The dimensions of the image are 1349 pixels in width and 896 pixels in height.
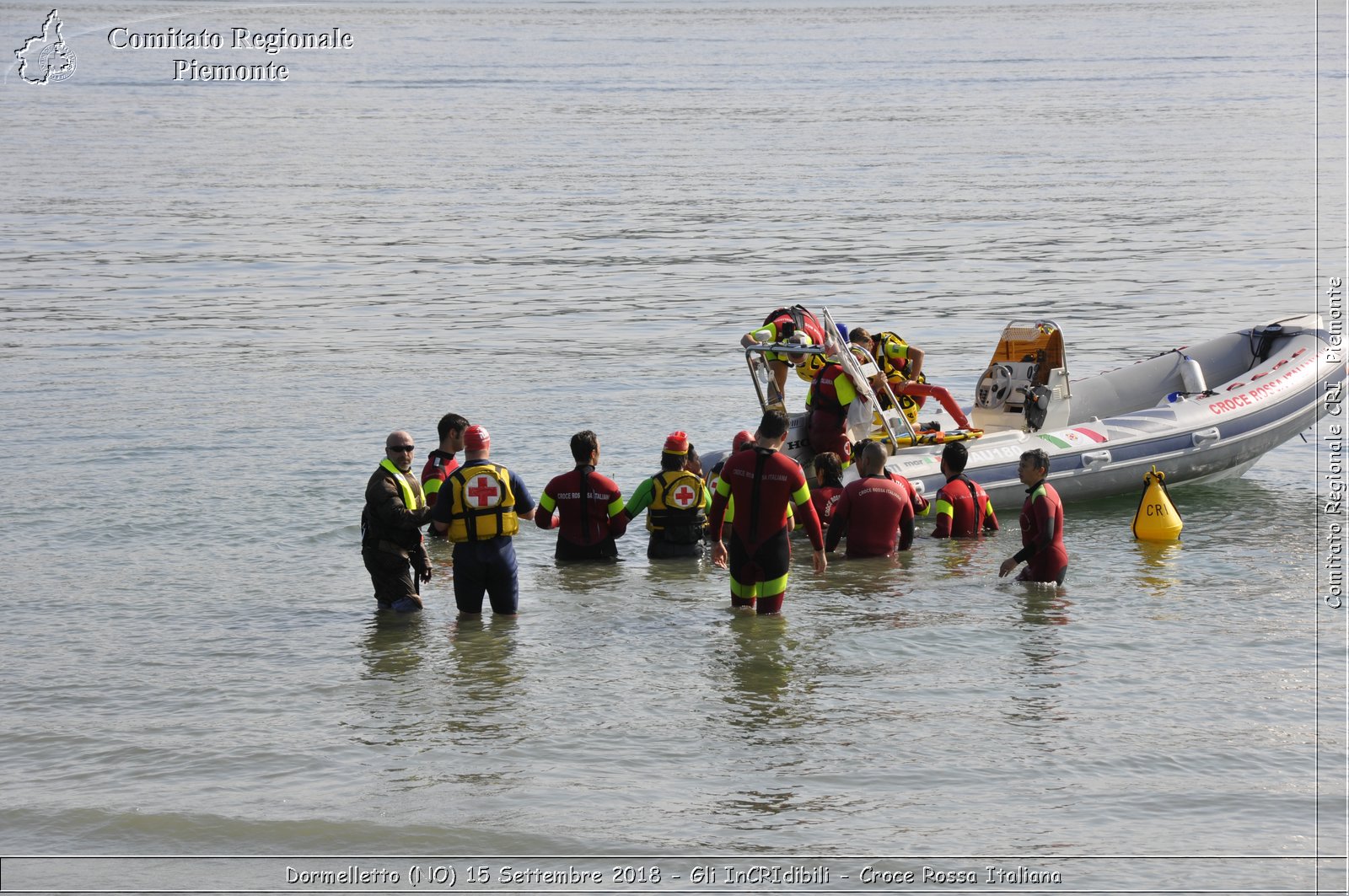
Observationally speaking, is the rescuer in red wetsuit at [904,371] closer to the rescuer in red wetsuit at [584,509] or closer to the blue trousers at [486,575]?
the rescuer in red wetsuit at [584,509]

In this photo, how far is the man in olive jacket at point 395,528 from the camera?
888 cm

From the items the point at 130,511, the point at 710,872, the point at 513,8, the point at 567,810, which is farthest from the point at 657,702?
the point at 513,8

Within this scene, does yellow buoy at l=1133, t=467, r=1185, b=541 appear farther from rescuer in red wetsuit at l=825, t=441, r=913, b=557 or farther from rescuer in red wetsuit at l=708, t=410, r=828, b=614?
rescuer in red wetsuit at l=708, t=410, r=828, b=614

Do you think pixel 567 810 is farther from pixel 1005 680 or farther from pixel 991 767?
pixel 1005 680

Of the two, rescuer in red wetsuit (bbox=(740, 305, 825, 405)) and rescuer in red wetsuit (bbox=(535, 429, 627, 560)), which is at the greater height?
rescuer in red wetsuit (bbox=(740, 305, 825, 405))

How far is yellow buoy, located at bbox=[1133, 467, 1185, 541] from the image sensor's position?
38.3 feet

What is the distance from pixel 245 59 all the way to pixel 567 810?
65.1 m

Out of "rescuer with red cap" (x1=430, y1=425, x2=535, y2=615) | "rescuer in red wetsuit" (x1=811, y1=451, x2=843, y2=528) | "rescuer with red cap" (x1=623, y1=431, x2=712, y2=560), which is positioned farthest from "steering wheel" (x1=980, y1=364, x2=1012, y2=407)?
"rescuer with red cap" (x1=430, y1=425, x2=535, y2=615)

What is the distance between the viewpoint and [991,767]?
24.5ft

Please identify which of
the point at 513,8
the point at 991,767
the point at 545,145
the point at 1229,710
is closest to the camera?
the point at 991,767

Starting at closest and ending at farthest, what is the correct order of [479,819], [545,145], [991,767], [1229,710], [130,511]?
[479,819], [991,767], [1229,710], [130,511], [545,145]

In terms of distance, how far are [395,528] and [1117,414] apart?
791 cm

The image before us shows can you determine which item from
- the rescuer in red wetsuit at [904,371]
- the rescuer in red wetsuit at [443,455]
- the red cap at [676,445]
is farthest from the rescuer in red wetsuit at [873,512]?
the rescuer in red wetsuit at [443,455]

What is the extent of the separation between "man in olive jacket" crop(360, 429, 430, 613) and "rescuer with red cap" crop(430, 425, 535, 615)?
0.19 m
